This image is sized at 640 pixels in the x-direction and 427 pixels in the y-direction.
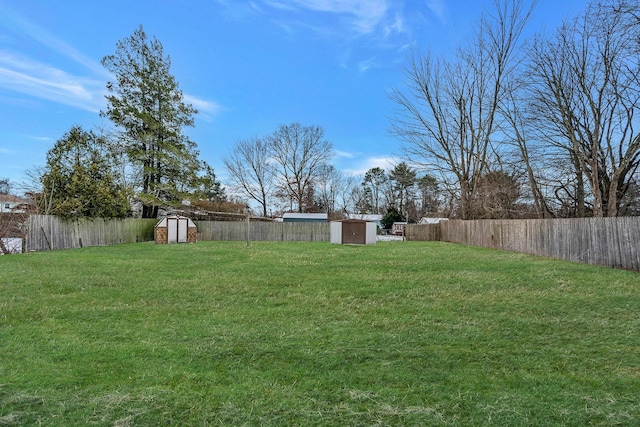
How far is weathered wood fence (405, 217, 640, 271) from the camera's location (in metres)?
8.01

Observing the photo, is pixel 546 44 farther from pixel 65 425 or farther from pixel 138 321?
pixel 65 425

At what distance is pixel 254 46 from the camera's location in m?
12.1

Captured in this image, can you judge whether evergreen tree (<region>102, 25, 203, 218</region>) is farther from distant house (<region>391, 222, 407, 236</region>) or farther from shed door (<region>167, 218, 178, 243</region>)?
distant house (<region>391, 222, 407, 236</region>)

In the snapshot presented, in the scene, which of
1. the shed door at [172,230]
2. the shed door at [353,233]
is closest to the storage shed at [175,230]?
the shed door at [172,230]

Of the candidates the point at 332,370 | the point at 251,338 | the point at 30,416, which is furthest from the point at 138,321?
the point at 332,370

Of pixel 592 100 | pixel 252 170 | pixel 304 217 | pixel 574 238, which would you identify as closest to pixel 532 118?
pixel 592 100

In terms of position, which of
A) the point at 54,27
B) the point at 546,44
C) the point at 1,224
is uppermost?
the point at 546,44

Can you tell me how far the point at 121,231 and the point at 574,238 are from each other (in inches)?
661

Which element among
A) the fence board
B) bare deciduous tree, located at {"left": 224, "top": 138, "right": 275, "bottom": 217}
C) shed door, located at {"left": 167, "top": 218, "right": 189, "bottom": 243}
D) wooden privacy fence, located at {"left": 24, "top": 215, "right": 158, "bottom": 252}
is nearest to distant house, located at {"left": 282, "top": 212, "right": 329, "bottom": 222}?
bare deciduous tree, located at {"left": 224, "top": 138, "right": 275, "bottom": 217}

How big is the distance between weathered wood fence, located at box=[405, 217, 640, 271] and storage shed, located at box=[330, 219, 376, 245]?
481cm

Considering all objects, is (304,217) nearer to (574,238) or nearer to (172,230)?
(172,230)

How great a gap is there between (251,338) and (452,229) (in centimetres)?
1920

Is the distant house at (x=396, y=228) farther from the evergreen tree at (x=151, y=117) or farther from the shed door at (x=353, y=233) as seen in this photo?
the evergreen tree at (x=151, y=117)

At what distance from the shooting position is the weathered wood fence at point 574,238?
801 cm
